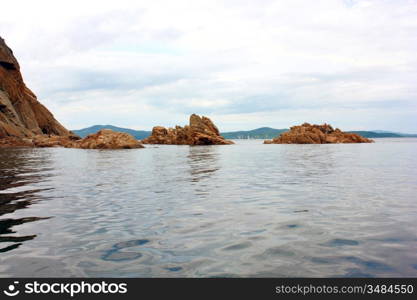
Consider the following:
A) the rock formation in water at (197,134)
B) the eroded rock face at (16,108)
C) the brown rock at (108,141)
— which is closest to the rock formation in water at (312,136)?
the rock formation in water at (197,134)

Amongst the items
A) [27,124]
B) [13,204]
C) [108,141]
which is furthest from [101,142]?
[13,204]

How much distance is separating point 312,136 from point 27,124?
92.9 m

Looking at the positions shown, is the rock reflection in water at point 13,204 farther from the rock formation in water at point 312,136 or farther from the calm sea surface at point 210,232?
the rock formation in water at point 312,136

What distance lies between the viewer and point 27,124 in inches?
3457

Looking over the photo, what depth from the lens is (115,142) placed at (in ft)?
→ 218

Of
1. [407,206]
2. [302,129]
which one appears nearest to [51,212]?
[407,206]

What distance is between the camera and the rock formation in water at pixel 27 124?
222ft

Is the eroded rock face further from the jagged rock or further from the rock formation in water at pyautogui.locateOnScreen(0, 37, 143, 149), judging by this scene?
the jagged rock

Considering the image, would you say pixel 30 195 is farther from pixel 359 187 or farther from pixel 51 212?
pixel 359 187

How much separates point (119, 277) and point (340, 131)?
5249 inches

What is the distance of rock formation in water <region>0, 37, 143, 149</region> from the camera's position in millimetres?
67688

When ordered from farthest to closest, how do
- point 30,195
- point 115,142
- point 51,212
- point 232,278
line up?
1. point 115,142
2. point 30,195
3. point 51,212
4. point 232,278

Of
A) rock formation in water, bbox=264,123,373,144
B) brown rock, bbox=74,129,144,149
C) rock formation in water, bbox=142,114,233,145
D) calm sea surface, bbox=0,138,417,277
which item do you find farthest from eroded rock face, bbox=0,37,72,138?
rock formation in water, bbox=264,123,373,144

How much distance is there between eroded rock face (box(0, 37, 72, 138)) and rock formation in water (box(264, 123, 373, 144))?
270ft
